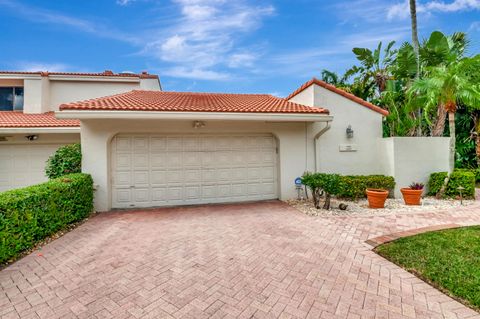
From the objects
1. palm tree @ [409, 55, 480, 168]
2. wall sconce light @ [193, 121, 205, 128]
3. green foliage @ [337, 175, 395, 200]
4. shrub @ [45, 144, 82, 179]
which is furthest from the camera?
green foliage @ [337, 175, 395, 200]

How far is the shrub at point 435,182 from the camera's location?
972 cm

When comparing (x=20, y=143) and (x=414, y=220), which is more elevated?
(x=20, y=143)

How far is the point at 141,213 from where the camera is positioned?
7871 millimetres

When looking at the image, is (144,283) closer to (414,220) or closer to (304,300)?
(304,300)

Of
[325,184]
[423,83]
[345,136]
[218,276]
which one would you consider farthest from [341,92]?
A: [218,276]

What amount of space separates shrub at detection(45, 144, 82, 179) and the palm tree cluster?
12.6 meters

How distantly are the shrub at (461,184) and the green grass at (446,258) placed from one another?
4.59m

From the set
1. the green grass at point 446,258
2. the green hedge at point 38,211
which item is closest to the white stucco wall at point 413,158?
the green grass at point 446,258

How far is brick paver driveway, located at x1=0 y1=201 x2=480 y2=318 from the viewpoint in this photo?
118 inches

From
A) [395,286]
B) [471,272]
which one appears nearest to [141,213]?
[395,286]

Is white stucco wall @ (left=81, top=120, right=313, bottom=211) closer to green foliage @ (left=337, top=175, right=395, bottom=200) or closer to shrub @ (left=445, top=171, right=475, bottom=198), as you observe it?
green foliage @ (left=337, top=175, right=395, bottom=200)

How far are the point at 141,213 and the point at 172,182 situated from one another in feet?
5.14

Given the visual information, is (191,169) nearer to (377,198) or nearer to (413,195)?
(377,198)

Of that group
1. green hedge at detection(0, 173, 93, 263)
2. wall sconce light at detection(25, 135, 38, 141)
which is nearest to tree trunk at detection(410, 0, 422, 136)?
green hedge at detection(0, 173, 93, 263)
